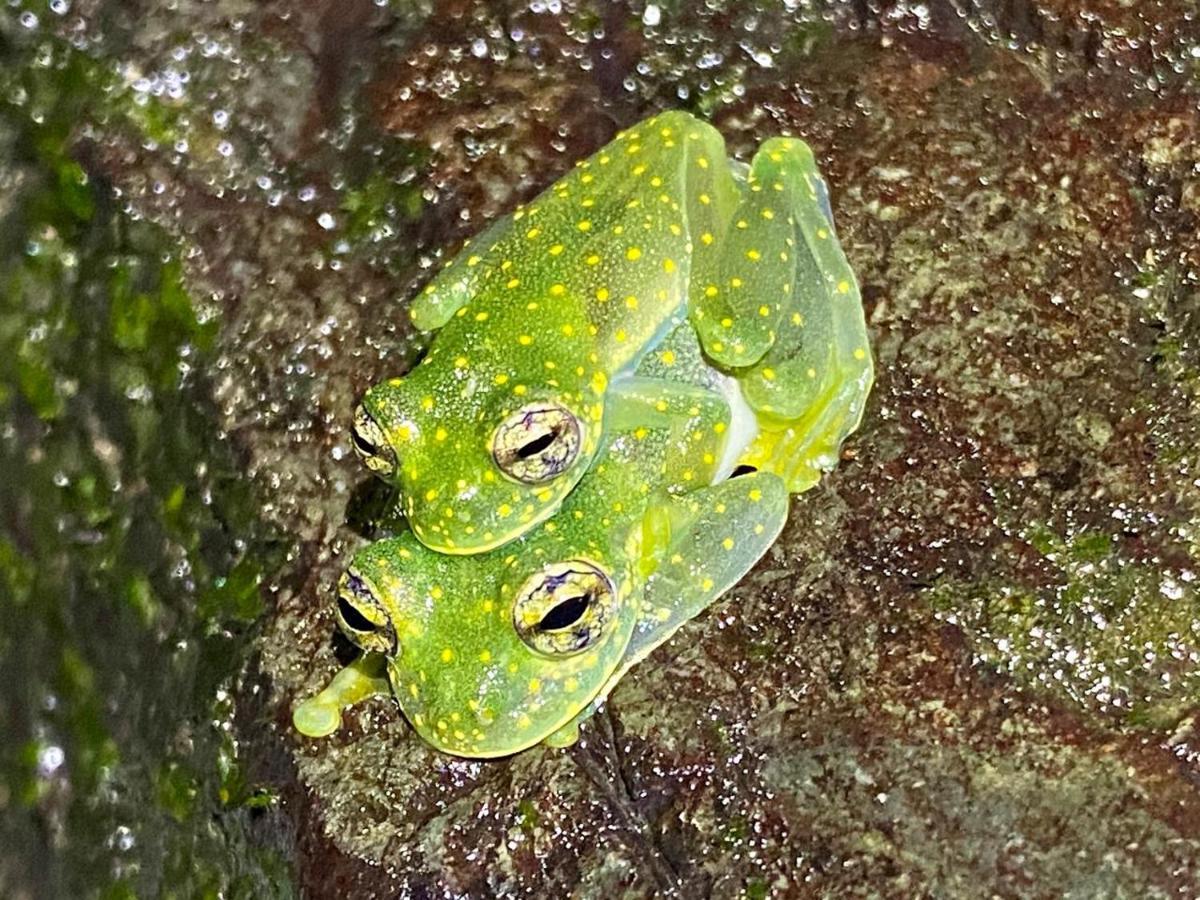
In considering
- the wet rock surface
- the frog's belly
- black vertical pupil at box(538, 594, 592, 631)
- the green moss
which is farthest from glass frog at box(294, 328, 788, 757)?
the green moss

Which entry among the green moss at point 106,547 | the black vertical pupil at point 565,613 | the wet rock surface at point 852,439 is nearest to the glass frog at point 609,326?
the black vertical pupil at point 565,613

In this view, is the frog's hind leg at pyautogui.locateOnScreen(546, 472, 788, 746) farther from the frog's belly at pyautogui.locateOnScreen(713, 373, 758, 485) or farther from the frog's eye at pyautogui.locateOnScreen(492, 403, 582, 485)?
the frog's eye at pyautogui.locateOnScreen(492, 403, 582, 485)

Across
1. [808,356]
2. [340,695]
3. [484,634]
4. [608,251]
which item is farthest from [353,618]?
[808,356]

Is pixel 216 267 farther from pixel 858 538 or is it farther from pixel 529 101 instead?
pixel 858 538

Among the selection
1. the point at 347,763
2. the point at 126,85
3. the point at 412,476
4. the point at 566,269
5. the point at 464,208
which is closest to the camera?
the point at 412,476

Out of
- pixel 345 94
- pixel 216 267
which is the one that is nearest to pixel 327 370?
pixel 216 267

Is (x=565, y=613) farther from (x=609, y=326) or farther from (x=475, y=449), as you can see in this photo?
(x=609, y=326)

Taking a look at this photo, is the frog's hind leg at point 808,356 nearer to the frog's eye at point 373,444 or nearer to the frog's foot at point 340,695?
the frog's eye at point 373,444
